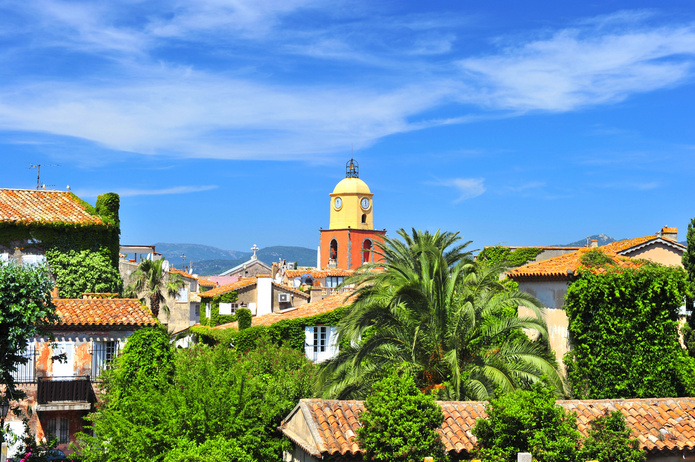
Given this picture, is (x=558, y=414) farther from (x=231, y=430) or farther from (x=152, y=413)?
(x=152, y=413)

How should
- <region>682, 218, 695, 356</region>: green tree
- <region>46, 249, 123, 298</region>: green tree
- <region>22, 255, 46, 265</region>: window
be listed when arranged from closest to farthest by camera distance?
<region>682, 218, 695, 356</region>: green tree < <region>22, 255, 46, 265</region>: window < <region>46, 249, 123, 298</region>: green tree

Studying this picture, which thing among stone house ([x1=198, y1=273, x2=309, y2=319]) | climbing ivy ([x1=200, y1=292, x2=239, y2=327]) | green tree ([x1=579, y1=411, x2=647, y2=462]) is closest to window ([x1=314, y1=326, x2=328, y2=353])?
stone house ([x1=198, y1=273, x2=309, y2=319])

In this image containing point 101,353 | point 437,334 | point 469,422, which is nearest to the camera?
point 469,422

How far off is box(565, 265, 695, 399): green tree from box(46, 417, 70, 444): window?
1872 cm

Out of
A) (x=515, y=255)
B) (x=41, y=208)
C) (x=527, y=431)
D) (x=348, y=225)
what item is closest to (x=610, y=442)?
(x=527, y=431)

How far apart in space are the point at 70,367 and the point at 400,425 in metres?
16.0

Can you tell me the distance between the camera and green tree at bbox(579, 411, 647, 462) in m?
17.7

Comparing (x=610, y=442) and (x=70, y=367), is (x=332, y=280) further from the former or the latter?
(x=610, y=442)

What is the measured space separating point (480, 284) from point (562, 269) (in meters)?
5.59

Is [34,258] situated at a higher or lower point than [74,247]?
lower

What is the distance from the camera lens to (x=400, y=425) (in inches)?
690

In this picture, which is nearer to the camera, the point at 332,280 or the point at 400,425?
the point at 400,425

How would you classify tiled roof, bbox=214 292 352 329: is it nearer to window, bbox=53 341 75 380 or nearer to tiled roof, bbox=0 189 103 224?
tiled roof, bbox=0 189 103 224

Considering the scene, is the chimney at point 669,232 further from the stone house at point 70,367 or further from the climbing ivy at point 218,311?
the climbing ivy at point 218,311
